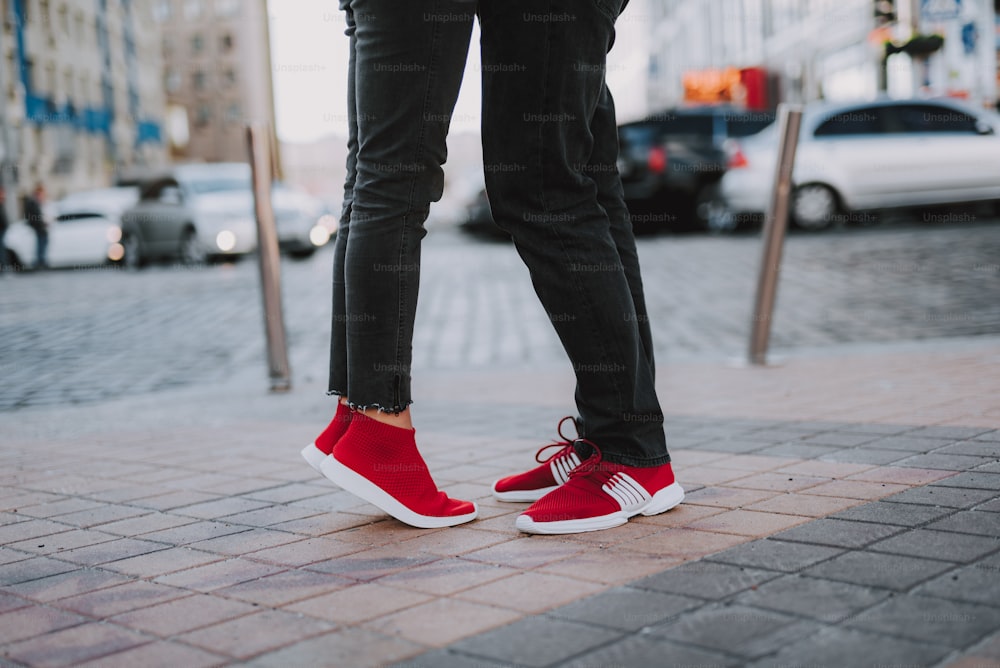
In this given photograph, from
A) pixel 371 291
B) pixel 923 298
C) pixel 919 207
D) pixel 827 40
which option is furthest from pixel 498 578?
pixel 827 40

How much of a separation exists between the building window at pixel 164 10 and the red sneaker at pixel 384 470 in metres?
89.6

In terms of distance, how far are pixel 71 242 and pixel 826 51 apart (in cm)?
1833

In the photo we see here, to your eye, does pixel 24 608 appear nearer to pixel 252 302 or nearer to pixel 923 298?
pixel 923 298

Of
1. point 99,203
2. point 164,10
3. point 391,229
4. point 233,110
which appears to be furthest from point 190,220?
point 164,10

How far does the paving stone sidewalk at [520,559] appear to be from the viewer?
172cm

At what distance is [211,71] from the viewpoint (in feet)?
295

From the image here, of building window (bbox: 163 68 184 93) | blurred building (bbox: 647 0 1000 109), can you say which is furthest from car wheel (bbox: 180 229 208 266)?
building window (bbox: 163 68 184 93)

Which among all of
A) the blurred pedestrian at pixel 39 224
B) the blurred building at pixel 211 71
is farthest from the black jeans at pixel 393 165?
the blurred building at pixel 211 71

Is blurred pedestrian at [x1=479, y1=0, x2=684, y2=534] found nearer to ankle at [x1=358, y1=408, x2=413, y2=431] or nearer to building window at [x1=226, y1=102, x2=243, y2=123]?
ankle at [x1=358, y1=408, x2=413, y2=431]

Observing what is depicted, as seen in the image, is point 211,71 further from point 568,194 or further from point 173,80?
point 568,194

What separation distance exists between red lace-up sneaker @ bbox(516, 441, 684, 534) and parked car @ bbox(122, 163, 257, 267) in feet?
48.0

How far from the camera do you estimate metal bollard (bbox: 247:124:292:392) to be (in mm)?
5559

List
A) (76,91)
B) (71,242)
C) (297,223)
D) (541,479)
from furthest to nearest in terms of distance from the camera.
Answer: (76,91), (71,242), (297,223), (541,479)

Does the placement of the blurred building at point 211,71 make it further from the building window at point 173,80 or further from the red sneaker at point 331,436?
the red sneaker at point 331,436
